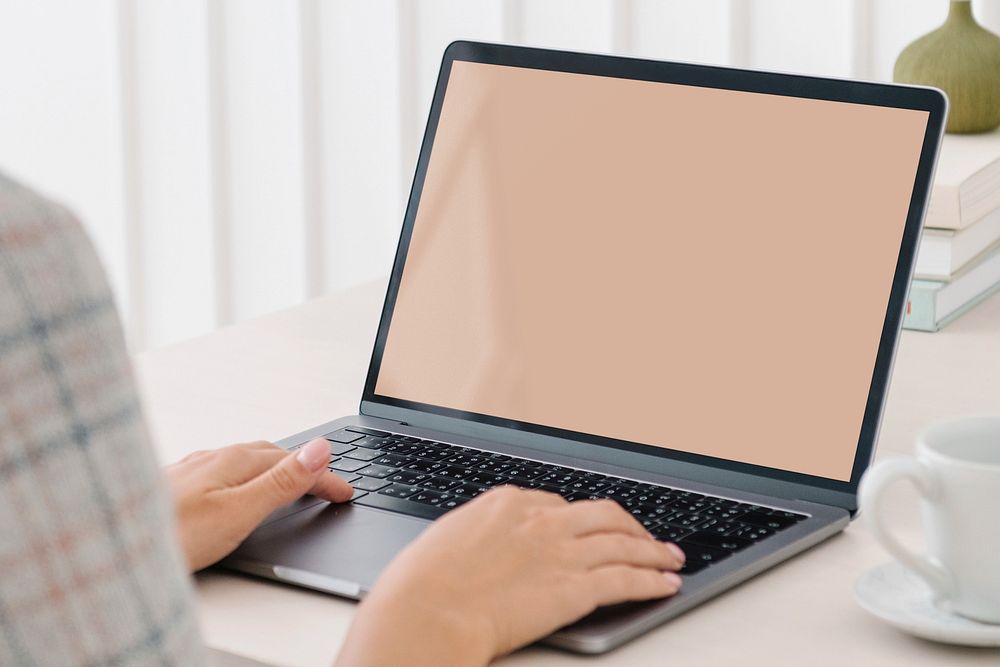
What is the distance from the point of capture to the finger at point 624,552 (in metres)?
0.64

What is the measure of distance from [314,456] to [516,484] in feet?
0.40

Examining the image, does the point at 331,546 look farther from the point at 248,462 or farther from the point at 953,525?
the point at 953,525

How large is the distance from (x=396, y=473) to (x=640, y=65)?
33 cm

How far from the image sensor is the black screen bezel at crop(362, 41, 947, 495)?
781 millimetres

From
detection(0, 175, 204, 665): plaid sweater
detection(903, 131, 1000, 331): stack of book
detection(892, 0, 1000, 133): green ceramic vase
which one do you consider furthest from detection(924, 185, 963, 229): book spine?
detection(0, 175, 204, 665): plaid sweater

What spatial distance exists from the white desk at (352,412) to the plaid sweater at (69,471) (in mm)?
A: 377

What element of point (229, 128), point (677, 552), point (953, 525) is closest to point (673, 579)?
point (677, 552)

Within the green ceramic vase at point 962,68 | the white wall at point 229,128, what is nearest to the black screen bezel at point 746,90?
the green ceramic vase at point 962,68

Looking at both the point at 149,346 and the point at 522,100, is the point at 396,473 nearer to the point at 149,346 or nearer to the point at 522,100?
the point at 522,100

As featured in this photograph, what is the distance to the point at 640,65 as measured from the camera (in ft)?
3.02

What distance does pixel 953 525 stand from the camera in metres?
0.61

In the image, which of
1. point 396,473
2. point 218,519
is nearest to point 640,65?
point 396,473

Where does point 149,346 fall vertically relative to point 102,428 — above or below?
below

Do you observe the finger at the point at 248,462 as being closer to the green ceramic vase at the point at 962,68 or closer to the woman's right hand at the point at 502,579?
the woman's right hand at the point at 502,579
